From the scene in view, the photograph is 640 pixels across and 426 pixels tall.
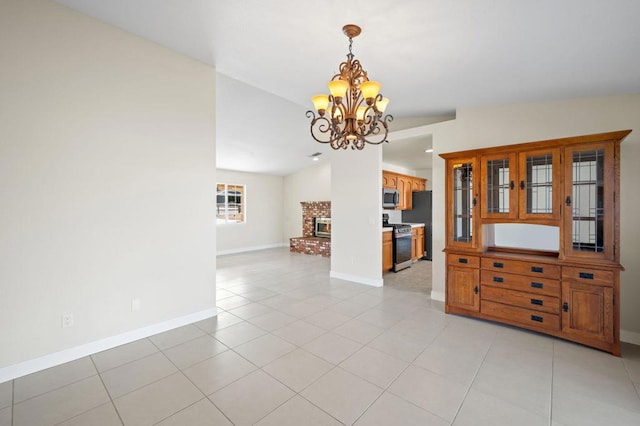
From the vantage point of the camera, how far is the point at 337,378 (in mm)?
2188

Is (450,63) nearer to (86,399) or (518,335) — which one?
(518,335)

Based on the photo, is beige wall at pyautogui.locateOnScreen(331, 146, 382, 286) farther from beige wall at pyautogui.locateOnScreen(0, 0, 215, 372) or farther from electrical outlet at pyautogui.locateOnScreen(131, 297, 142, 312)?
electrical outlet at pyautogui.locateOnScreen(131, 297, 142, 312)

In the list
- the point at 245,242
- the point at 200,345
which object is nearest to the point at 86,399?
the point at 200,345

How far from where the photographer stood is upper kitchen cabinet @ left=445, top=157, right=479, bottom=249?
3.35 m

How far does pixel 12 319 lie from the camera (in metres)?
2.21

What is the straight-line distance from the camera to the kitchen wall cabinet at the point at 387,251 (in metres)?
5.42

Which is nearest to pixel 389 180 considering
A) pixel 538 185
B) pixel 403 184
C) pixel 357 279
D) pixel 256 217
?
pixel 403 184

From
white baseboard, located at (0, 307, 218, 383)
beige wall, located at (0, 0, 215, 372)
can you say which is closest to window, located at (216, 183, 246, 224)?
beige wall, located at (0, 0, 215, 372)

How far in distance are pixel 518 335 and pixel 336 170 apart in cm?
367

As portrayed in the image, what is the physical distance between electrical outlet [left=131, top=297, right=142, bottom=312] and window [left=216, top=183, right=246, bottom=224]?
555 centimetres

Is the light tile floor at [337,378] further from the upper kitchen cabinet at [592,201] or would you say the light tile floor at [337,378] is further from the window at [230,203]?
the window at [230,203]

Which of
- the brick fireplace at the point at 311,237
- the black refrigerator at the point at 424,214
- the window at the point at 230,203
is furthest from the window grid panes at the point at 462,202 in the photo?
the window at the point at 230,203

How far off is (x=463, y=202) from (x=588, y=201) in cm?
113

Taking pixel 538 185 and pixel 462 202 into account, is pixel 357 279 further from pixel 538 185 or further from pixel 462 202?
pixel 538 185
